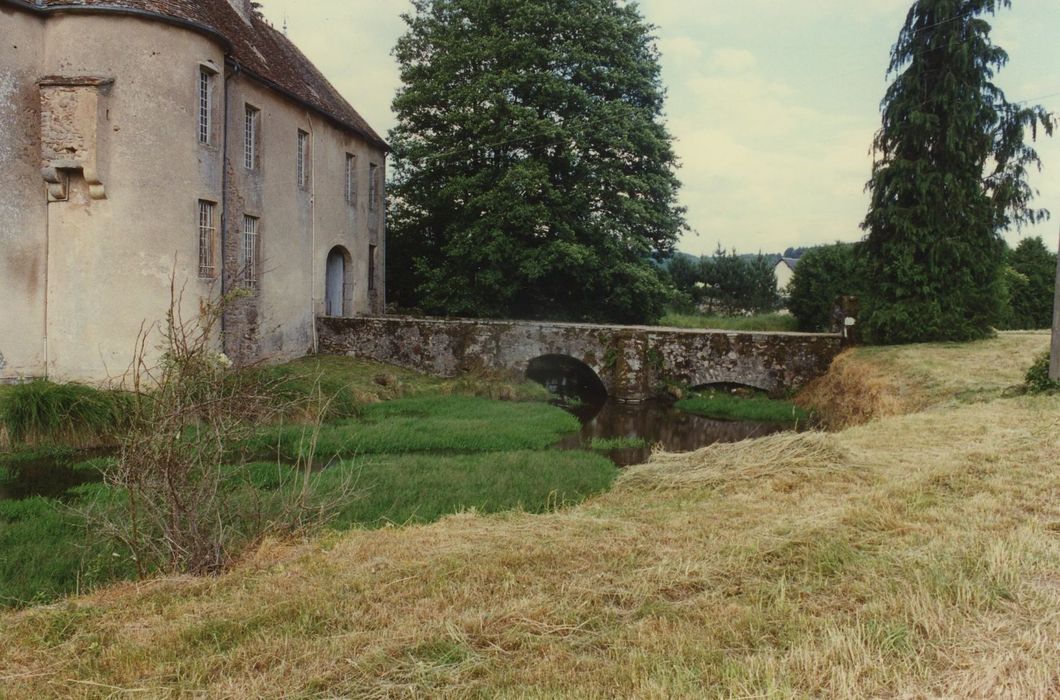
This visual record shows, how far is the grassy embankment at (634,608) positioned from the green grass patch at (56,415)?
7704 millimetres

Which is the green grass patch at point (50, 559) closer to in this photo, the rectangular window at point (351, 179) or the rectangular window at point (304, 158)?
the rectangular window at point (304, 158)

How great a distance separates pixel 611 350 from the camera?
21766mm

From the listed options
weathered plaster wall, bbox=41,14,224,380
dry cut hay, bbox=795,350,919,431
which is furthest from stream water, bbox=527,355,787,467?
weathered plaster wall, bbox=41,14,224,380

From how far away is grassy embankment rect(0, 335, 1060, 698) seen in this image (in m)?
3.49

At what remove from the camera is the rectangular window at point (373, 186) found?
26609mm

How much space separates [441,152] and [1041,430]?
2022cm

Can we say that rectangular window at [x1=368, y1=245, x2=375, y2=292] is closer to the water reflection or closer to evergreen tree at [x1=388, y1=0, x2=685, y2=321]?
evergreen tree at [x1=388, y1=0, x2=685, y2=321]

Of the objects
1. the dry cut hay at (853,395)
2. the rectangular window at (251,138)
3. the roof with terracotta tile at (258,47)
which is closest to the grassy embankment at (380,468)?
the dry cut hay at (853,395)

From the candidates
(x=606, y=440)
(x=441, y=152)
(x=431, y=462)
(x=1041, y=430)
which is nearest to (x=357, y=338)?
(x=441, y=152)

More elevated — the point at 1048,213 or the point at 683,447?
the point at 1048,213

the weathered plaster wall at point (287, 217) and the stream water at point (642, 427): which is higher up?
the weathered plaster wall at point (287, 217)

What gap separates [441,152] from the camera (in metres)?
25.3

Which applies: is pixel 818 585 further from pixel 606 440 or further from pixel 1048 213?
pixel 1048 213

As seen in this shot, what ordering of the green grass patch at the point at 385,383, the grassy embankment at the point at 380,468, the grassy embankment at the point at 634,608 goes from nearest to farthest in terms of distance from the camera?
the grassy embankment at the point at 634,608 < the grassy embankment at the point at 380,468 < the green grass patch at the point at 385,383
